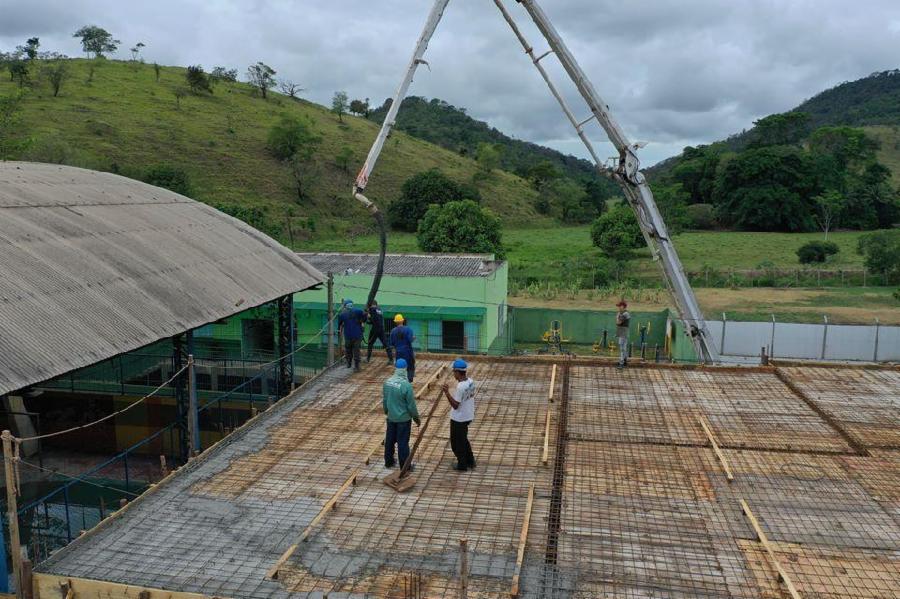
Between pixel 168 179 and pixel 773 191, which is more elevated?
pixel 773 191

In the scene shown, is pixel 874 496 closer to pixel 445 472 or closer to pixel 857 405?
pixel 857 405

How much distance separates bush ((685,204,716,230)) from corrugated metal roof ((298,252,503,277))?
4218 centimetres

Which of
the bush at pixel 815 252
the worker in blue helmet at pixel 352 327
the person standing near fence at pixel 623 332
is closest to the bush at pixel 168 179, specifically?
the worker in blue helmet at pixel 352 327

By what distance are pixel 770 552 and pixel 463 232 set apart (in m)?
31.3

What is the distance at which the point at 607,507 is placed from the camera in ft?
28.1

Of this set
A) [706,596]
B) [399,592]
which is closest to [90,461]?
[399,592]

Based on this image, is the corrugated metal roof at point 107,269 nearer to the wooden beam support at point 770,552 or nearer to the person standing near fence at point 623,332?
the person standing near fence at point 623,332

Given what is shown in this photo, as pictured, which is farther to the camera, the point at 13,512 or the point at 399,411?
the point at 399,411

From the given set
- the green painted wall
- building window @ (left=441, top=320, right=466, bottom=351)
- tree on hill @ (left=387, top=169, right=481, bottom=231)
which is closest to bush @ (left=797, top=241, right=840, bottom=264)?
tree on hill @ (left=387, top=169, right=481, bottom=231)

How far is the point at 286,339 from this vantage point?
590 inches

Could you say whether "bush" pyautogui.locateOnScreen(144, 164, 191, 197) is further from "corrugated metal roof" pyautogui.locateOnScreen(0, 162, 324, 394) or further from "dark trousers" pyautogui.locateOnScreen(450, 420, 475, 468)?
"dark trousers" pyautogui.locateOnScreen(450, 420, 475, 468)

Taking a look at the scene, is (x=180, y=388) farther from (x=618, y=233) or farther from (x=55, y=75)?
(x=55, y=75)

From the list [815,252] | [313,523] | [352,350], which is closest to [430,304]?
[352,350]

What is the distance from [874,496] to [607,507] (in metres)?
3.34
